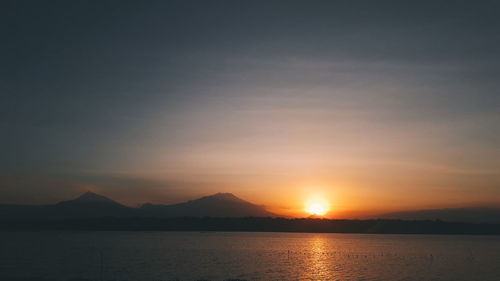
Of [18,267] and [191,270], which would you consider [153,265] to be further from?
[18,267]

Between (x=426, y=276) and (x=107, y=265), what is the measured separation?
5928 cm

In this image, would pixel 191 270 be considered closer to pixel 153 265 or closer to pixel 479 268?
pixel 153 265

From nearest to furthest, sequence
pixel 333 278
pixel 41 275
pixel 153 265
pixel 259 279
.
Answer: pixel 41 275, pixel 259 279, pixel 333 278, pixel 153 265

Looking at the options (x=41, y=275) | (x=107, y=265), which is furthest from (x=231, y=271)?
(x=41, y=275)

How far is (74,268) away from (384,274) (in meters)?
56.0

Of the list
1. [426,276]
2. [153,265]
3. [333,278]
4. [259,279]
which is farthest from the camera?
[153,265]

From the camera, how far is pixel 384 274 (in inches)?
3184

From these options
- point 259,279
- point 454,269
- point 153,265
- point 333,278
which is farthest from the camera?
point 454,269

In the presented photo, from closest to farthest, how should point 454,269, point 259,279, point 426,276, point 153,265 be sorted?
1. point 259,279
2. point 426,276
3. point 153,265
4. point 454,269

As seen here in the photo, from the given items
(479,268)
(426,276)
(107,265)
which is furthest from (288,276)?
(479,268)

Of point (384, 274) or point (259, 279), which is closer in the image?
point (259, 279)

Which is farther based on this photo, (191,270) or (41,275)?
(191,270)

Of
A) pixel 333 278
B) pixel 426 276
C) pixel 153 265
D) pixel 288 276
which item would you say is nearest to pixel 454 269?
pixel 426 276

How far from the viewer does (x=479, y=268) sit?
95.0 metres
